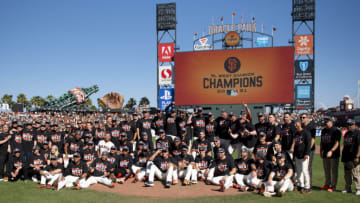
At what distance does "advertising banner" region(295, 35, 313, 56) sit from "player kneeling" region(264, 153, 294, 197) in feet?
86.7

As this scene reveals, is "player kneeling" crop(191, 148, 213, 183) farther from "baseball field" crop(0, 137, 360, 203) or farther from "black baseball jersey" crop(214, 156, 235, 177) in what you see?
"baseball field" crop(0, 137, 360, 203)

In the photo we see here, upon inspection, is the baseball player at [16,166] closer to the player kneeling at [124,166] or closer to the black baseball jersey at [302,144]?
the player kneeling at [124,166]

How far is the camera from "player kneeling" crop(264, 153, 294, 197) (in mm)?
7793

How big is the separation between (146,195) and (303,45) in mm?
28985

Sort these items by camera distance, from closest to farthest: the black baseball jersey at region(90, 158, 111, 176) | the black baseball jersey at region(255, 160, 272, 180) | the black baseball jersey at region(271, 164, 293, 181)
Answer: the black baseball jersey at region(271, 164, 293, 181) < the black baseball jersey at region(255, 160, 272, 180) < the black baseball jersey at region(90, 158, 111, 176)

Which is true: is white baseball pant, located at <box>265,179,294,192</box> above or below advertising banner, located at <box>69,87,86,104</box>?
below

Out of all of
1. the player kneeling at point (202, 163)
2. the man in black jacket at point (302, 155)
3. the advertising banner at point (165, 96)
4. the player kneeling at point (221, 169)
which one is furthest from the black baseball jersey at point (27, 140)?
the advertising banner at point (165, 96)

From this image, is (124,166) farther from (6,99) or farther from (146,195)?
(6,99)

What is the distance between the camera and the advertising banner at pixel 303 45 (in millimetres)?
31578

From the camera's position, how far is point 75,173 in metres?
9.11

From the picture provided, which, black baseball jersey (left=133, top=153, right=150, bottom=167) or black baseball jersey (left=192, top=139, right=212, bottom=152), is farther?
black baseball jersey (left=133, top=153, right=150, bottom=167)

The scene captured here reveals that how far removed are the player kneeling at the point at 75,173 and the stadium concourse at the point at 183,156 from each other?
3 cm

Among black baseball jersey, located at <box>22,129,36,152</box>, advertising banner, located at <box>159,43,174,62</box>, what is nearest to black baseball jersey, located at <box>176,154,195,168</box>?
black baseball jersey, located at <box>22,129,36,152</box>

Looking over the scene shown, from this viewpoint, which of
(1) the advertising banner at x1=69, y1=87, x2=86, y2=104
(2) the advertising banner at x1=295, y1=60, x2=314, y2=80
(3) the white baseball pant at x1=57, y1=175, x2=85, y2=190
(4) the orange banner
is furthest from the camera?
(1) the advertising banner at x1=69, y1=87, x2=86, y2=104
